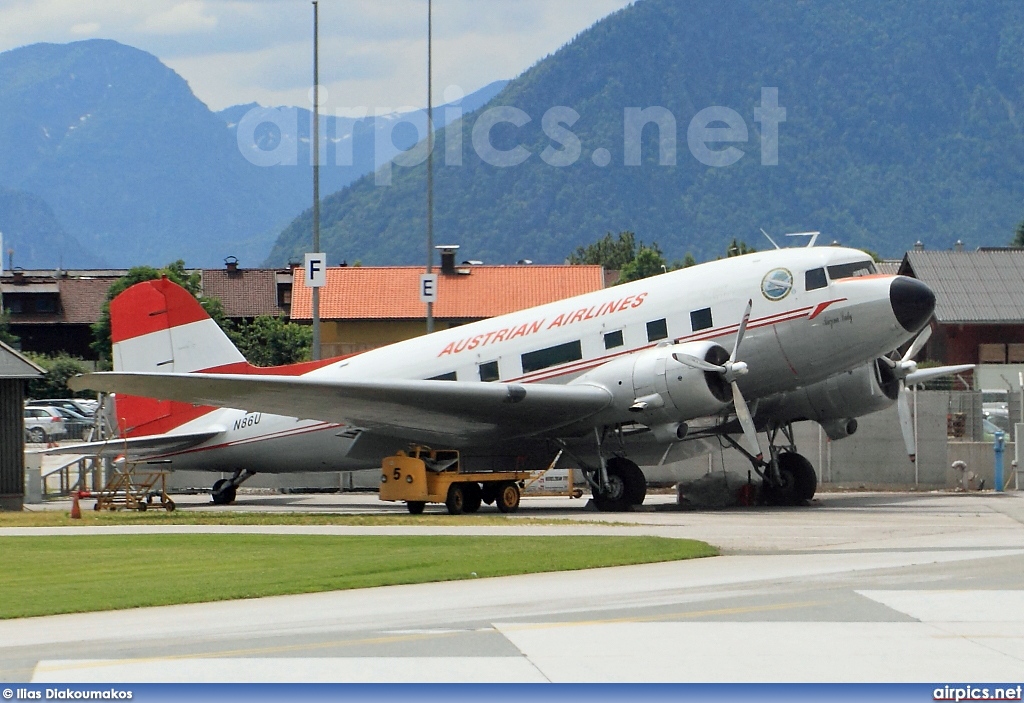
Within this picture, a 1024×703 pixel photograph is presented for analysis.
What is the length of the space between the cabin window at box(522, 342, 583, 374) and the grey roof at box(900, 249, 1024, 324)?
4048 centimetres

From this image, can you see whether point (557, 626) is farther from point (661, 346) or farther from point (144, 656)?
point (661, 346)

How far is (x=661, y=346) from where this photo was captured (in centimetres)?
2684

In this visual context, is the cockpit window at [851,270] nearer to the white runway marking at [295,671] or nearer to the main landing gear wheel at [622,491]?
the main landing gear wheel at [622,491]

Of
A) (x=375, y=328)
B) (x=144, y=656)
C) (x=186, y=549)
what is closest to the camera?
(x=144, y=656)

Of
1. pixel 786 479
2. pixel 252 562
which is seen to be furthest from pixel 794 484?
pixel 252 562

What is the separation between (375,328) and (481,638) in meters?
60.3

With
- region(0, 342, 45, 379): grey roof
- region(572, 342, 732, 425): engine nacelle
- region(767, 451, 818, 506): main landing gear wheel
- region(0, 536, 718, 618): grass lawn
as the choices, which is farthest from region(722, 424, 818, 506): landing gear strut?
region(0, 342, 45, 379): grey roof

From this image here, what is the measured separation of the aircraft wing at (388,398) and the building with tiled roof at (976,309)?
41.4m

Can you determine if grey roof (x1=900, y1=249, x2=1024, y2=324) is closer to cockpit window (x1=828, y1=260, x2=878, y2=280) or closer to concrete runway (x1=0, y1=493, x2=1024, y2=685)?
cockpit window (x1=828, y1=260, x2=878, y2=280)

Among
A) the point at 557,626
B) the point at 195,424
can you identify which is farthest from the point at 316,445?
the point at 557,626

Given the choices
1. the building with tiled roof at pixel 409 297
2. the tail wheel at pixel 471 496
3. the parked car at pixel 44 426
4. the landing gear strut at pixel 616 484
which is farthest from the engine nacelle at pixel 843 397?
the building with tiled roof at pixel 409 297

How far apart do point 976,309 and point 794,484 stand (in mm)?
40621

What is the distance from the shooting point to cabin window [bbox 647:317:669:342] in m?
27.1

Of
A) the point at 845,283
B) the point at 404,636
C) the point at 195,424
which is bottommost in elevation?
the point at 404,636
